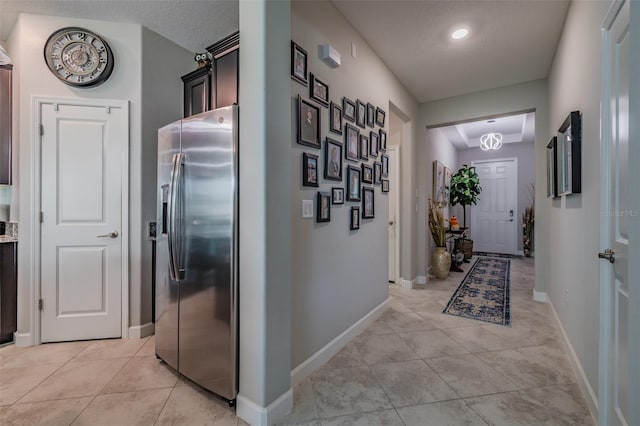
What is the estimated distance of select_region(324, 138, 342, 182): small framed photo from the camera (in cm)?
215

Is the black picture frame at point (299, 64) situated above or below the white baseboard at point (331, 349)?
above

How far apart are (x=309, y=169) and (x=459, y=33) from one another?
6.70 ft

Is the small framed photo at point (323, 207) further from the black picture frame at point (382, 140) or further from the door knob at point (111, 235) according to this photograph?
the door knob at point (111, 235)

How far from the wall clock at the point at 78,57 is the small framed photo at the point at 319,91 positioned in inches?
74.0

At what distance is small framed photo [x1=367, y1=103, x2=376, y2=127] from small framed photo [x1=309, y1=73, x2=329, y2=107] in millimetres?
774

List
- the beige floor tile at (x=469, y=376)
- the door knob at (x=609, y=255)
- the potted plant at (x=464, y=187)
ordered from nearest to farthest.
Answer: the door knob at (x=609, y=255), the beige floor tile at (x=469, y=376), the potted plant at (x=464, y=187)

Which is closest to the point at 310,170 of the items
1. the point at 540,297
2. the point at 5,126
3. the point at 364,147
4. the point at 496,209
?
the point at 364,147

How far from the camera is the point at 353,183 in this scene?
2.52 m

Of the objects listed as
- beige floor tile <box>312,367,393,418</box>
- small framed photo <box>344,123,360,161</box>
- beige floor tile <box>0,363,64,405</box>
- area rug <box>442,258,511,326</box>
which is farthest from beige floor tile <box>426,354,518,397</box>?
beige floor tile <box>0,363,64,405</box>

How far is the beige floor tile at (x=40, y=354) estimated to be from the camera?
216cm

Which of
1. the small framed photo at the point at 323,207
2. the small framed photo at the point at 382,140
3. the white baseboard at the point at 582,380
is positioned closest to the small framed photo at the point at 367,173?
the small framed photo at the point at 382,140

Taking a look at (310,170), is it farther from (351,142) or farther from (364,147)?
(364,147)

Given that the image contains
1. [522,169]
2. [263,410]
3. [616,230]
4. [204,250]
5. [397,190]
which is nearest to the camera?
[616,230]

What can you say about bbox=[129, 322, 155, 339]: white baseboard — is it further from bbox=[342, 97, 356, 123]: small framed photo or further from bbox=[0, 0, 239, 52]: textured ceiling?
bbox=[0, 0, 239, 52]: textured ceiling
